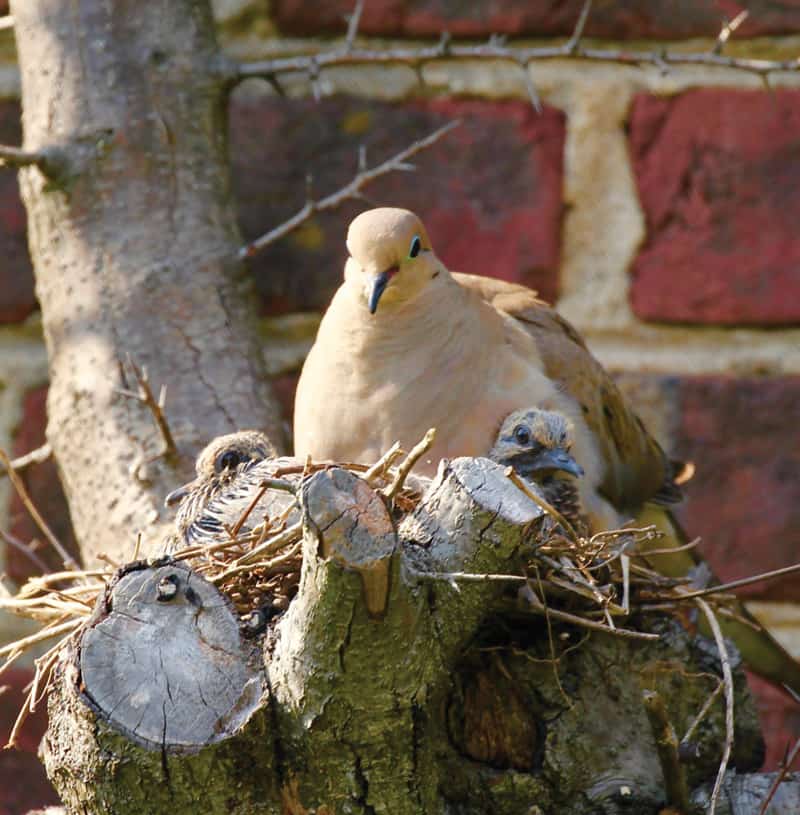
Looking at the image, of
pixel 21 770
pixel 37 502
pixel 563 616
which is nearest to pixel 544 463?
pixel 563 616

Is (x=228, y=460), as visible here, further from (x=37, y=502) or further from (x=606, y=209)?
(x=606, y=209)

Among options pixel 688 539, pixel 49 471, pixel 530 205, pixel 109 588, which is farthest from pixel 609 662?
pixel 49 471

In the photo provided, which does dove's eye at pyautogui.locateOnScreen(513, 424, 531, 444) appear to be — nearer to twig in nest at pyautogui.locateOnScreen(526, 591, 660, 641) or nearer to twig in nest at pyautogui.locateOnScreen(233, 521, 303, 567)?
twig in nest at pyautogui.locateOnScreen(526, 591, 660, 641)

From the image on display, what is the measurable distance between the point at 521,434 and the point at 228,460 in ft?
1.45

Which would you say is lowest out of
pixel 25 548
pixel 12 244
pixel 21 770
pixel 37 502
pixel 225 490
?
pixel 21 770

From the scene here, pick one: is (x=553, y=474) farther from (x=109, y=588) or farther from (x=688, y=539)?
(x=109, y=588)

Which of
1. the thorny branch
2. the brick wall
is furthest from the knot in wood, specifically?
the brick wall

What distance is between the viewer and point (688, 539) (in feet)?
9.04

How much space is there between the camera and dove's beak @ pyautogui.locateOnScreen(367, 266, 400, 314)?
235cm

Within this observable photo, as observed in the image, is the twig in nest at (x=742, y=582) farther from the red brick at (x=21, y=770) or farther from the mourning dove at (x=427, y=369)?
the red brick at (x=21, y=770)

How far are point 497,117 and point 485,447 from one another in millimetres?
761

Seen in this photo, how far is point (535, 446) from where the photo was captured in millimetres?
2275

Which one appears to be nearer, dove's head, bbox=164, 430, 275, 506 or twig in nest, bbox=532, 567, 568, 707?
twig in nest, bbox=532, 567, 568, 707

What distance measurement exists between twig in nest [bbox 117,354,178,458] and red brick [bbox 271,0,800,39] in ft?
2.82
